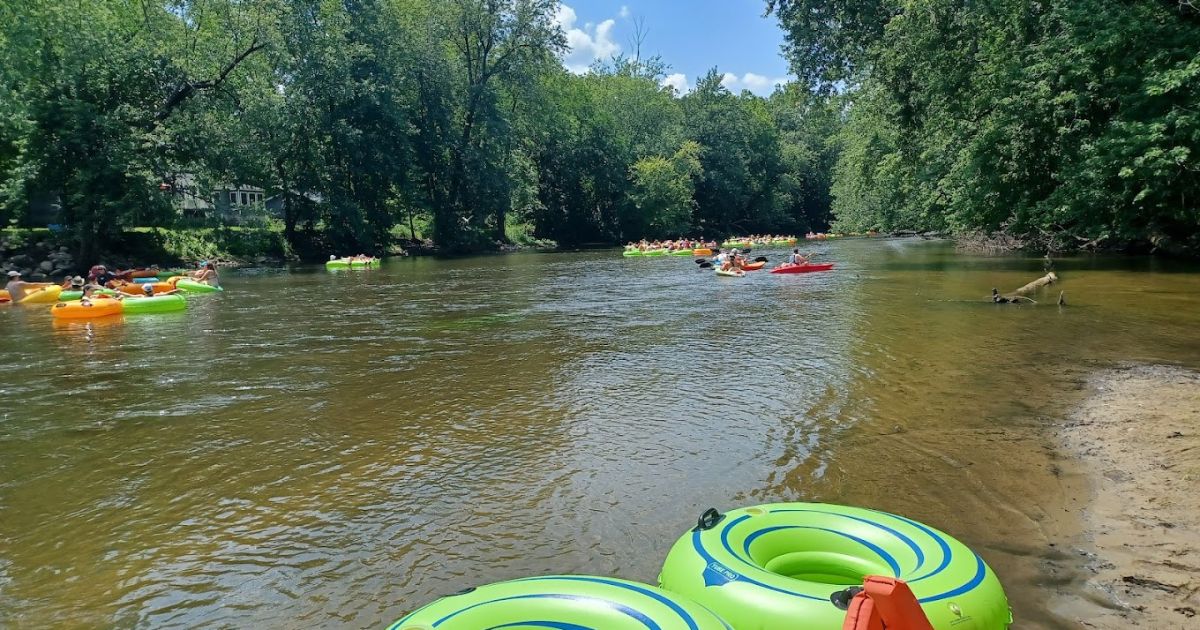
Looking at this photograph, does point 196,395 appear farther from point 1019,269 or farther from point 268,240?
point 268,240

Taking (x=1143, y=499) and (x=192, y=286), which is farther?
(x=192, y=286)

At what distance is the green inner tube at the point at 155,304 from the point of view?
53.6 ft

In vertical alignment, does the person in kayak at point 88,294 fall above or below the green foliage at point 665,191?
below

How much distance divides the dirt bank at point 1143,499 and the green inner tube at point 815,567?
0.88m

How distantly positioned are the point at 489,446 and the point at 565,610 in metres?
3.87

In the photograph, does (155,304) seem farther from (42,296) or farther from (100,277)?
(100,277)

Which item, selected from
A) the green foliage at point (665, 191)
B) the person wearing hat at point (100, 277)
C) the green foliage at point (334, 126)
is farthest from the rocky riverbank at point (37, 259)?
the green foliage at point (665, 191)

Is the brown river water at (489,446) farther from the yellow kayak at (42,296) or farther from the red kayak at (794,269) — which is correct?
the red kayak at (794,269)

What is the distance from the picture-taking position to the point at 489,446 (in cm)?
662

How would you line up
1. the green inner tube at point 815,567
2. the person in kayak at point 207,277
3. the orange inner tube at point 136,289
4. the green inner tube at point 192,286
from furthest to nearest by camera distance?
the person in kayak at point 207,277 < the green inner tube at point 192,286 < the orange inner tube at point 136,289 < the green inner tube at point 815,567

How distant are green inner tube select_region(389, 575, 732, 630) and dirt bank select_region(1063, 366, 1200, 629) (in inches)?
86.1

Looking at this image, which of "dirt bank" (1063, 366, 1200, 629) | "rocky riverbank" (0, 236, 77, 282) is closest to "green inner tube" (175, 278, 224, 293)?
"rocky riverbank" (0, 236, 77, 282)

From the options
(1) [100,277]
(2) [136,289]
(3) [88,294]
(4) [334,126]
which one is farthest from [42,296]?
(4) [334,126]

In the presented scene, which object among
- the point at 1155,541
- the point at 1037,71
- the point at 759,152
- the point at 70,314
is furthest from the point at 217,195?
the point at 759,152
